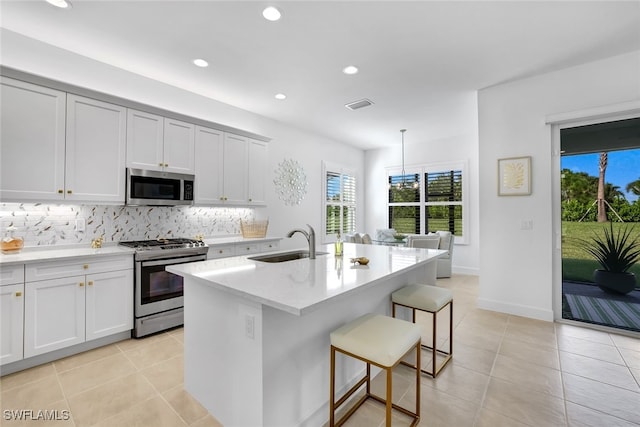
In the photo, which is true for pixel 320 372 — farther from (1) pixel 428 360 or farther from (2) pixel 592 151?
(2) pixel 592 151

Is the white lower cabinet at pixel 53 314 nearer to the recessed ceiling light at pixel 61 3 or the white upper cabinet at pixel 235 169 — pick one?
the white upper cabinet at pixel 235 169

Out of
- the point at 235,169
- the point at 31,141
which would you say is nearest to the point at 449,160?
the point at 235,169

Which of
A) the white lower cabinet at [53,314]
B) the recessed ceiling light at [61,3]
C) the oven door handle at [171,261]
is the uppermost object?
the recessed ceiling light at [61,3]

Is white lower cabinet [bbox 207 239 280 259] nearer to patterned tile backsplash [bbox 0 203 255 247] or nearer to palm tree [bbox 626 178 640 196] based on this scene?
patterned tile backsplash [bbox 0 203 255 247]

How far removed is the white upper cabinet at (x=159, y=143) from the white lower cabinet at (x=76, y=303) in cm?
107

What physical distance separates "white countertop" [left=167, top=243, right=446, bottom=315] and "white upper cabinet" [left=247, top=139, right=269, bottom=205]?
218cm

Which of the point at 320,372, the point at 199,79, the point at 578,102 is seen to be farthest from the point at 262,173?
the point at 578,102

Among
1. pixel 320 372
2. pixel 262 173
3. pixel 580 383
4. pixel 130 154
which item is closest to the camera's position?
pixel 320 372

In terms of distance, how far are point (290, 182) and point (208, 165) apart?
1735 mm

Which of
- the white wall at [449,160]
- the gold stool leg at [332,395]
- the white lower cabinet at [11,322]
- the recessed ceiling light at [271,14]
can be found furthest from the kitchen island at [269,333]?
Answer: the white wall at [449,160]

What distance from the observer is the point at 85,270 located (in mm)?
2547

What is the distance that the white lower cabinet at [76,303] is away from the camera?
2.30 m

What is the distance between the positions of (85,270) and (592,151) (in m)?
5.38

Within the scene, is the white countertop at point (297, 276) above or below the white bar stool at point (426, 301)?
above
